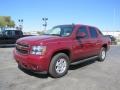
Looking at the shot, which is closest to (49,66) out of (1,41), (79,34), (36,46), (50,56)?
(50,56)

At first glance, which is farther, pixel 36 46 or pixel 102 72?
pixel 102 72

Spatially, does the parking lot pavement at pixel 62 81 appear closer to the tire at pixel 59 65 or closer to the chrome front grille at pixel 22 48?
the tire at pixel 59 65

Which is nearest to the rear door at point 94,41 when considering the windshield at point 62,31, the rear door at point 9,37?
the windshield at point 62,31

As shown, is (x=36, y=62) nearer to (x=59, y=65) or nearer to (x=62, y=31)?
(x=59, y=65)

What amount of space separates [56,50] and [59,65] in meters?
0.64

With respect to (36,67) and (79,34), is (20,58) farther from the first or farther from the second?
(79,34)

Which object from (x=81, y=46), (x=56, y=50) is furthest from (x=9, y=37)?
(x=56, y=50)

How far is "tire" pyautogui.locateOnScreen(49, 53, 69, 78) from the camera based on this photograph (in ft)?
20.9

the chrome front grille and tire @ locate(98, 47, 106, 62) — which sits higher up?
the chrome front grille

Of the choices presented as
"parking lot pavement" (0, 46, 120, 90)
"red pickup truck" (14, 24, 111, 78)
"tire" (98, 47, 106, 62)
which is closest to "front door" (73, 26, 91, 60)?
"red pickup truck" (14, 24, 111, 78)

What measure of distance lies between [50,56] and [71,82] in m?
1.05

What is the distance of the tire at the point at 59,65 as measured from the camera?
251 inches

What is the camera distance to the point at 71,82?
6.07 m

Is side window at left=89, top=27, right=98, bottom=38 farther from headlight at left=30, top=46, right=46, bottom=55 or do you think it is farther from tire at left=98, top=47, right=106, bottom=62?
headlight at left=30, top=46, right=46, bottom=55
